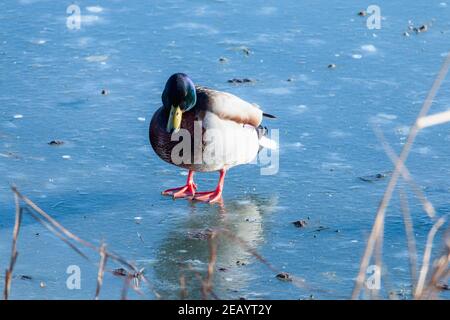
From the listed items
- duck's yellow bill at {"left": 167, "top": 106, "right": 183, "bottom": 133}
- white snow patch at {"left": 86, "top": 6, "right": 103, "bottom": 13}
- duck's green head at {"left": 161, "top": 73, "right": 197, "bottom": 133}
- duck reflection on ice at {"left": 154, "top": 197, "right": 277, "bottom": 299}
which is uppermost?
white snow patch at {"left": 86, "top": 6, "right": 103, "bottom": 13}

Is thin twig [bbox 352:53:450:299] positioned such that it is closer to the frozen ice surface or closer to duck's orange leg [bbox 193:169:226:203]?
the frozen ice surface

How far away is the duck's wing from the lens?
17.7 ft

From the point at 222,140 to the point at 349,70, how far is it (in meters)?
1.74

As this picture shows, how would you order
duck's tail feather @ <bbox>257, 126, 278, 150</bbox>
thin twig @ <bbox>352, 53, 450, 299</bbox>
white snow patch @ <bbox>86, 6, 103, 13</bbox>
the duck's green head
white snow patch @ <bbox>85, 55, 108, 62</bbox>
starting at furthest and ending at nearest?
1. white snow patch @ <bbox>86, 6, 103, 13</bbox>
2. white snow patch @ <bbox>85, 55, 108, 62</bbox>
3. duck's tail feather @ <bbox>257, 126, 278, 150</bbox>
4. the duck's green head
5. thin twig @ <bbox>352, 53, 450, 299</bbox>

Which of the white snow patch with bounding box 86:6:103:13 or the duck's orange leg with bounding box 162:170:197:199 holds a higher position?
the white snow patch with bounding box 86:6:103:13

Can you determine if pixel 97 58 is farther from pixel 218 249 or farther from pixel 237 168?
pixel 218 249

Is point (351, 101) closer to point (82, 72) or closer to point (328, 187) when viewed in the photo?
point (328, 187)

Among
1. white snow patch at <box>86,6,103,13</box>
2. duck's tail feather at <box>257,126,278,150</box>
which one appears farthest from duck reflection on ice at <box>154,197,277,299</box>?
white snow patch at <box>86,6,103,13</box>

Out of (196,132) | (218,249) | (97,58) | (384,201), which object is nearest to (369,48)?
(97,58)

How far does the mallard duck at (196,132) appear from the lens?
5.23 metres

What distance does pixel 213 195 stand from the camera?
530 centimetres

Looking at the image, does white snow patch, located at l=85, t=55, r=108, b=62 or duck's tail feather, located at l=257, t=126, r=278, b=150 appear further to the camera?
white snow patch, located at l=85, t=55, r=108, b=62

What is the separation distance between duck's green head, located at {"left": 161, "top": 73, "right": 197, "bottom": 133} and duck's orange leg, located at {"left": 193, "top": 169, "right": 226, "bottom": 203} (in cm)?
36

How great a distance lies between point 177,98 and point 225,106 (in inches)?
13.3
